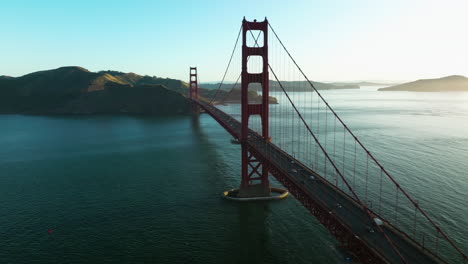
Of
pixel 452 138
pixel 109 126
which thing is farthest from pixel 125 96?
pixel 452 138

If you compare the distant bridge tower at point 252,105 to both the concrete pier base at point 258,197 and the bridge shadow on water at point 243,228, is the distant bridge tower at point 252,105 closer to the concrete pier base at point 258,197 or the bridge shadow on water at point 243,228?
the concrete pier base at point 258,197

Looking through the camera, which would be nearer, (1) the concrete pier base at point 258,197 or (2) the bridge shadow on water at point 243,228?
(2) the bridge shadow on water at point 243,228

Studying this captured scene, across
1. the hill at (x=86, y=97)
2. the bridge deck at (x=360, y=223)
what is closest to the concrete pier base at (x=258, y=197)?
the bridge deck at (x=360, y=223)

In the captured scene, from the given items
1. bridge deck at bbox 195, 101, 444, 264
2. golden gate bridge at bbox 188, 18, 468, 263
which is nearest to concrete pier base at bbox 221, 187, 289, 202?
golden gate bridge at bbox 188, 18, 468, 263

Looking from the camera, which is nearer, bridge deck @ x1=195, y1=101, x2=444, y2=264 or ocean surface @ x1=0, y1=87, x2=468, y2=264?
bridge deck @ x1=195, y1=101, x2=444, y2=264

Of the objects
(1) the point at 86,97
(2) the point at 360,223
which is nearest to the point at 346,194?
(2) the point at 360,223

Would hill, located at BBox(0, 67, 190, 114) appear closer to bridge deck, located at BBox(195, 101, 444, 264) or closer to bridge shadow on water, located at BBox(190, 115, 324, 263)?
bridge shadow on water, located at BBox(190, 115, 324, 263)

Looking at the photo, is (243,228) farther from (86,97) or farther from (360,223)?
(86,97)
